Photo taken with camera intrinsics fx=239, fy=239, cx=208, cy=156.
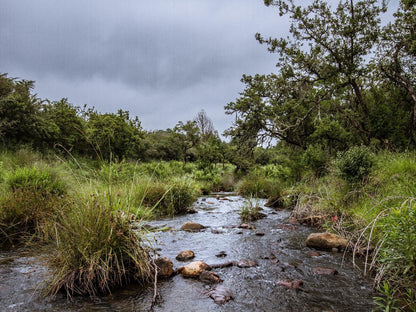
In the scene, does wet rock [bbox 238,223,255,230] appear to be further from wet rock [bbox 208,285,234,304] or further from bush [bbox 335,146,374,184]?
wet rock [bbox 208,285,234,304]

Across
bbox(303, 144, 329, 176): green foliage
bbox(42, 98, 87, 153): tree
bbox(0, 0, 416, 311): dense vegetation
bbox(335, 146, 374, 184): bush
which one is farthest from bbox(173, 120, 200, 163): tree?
bbox(335, 146, 374, 184): bush

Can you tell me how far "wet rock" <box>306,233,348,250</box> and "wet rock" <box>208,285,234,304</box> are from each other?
8.25 feet

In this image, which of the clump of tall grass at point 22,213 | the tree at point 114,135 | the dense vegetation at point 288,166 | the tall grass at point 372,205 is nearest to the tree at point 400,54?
the dense vegetation at point 288,166

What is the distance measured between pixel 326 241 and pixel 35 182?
6333mm

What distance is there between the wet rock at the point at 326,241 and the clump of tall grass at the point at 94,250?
3.36m

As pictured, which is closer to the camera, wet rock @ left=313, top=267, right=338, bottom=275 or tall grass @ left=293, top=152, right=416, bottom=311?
tall grass @ left=293, top=152, right=416, bottom=311

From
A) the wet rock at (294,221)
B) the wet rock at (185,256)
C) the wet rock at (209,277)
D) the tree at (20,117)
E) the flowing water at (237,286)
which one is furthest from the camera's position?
the tree at (20,117)

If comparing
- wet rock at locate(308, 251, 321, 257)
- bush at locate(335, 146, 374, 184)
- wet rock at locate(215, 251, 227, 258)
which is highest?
bush at locate(335, 146, 374, 184)

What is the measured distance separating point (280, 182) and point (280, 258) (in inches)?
315

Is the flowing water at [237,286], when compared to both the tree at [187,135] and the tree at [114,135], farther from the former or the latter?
the tree at [187,135]

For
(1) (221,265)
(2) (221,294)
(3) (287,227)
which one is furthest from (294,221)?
(2) (221,294)

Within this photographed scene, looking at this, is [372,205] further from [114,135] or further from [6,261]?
[114,135]

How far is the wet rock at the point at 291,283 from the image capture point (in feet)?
10.1

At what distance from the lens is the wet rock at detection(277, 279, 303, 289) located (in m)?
3.09
